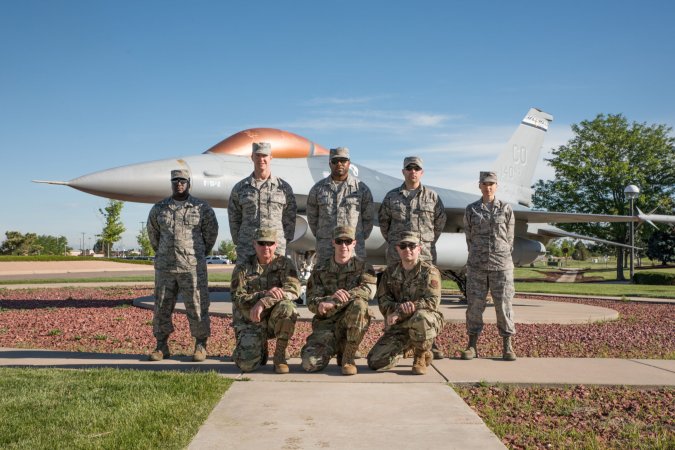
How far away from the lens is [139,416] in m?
3.68

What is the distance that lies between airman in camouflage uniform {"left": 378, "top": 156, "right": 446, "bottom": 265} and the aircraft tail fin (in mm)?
11275

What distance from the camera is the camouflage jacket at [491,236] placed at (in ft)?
20.0

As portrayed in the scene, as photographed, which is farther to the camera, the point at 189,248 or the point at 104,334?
the point at 104,334

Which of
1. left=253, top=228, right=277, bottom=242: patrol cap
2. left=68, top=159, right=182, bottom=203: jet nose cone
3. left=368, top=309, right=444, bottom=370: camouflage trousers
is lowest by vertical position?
left=368, top=309, right=444, bottom=370: camouflage trousers

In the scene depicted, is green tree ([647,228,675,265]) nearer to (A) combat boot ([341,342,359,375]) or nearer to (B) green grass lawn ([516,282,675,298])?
(B) green grass lawn ([516,282,675,298])

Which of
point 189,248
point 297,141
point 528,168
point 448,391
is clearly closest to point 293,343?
point 189,248

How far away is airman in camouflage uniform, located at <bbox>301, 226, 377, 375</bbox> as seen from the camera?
5.03 m

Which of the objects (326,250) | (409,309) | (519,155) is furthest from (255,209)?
(519,155)

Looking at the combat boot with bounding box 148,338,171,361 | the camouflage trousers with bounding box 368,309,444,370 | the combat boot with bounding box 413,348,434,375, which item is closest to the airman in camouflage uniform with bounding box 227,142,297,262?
the combat boot with bounding box 148,338,171,361

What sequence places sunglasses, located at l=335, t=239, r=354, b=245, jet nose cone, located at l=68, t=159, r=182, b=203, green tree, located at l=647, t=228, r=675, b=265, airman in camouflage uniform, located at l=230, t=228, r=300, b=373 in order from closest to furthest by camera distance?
airman in camouflage uniform, located at l=230, t=228, r=300, b=373
sunglasses, located at l=335, t=239, r=354, b=245
jet nose cone, located at l=68, t=159, r=182, b=203
green tree, located at l=647, t=228, r=675, b=265

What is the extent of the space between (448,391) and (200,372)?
7.07ft

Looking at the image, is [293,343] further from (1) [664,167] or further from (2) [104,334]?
(1) [664,167]

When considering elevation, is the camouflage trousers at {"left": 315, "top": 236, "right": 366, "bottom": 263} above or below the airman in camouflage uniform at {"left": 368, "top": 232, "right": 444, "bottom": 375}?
above

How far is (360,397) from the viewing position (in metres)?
4.26
